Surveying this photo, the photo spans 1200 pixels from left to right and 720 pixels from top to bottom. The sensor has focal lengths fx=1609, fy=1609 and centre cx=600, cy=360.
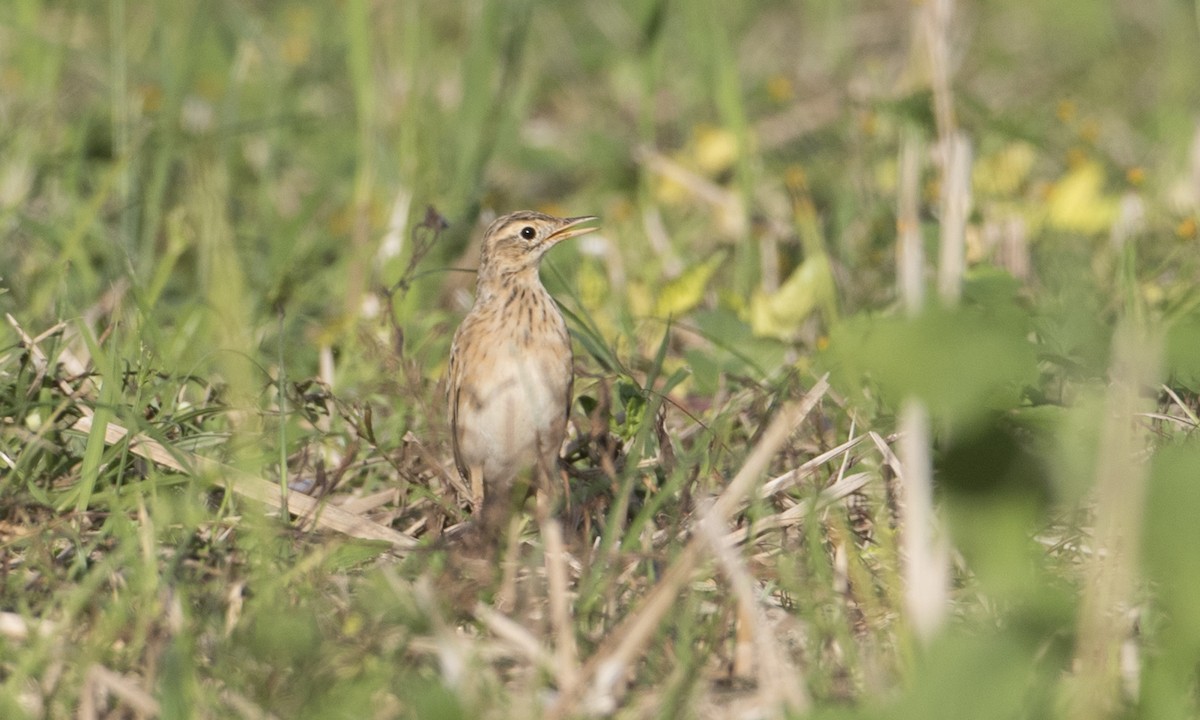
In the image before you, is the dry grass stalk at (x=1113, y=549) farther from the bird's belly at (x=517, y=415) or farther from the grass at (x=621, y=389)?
the bird's belly at (x=517, y=415)

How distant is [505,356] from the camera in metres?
4.94

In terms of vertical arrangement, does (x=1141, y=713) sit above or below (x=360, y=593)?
above

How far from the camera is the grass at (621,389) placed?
311cm

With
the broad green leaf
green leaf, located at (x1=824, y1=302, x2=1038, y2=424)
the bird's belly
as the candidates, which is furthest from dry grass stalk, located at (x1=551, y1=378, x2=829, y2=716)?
the broad green leaf

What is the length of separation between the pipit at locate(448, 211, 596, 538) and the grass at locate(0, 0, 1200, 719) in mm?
156

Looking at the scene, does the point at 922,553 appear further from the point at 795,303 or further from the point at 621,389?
the point at 795,303

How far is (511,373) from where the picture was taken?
4.91m

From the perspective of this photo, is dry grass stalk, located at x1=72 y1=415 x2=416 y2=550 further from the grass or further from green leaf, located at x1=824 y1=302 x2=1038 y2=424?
green leaf, located at x1=824 y1=302 x2=1038 y2=424

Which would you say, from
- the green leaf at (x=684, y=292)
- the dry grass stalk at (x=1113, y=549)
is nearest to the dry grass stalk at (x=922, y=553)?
the dry grass stalk at (x=1113, y=549)

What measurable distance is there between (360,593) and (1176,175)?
506 cm

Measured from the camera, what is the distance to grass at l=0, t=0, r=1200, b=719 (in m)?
3.11

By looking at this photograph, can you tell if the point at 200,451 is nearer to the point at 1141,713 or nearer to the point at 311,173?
the point at 1141,713

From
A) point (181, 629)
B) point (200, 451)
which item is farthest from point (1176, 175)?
point (181, 629)

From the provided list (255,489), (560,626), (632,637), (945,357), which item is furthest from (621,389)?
(945,357)
